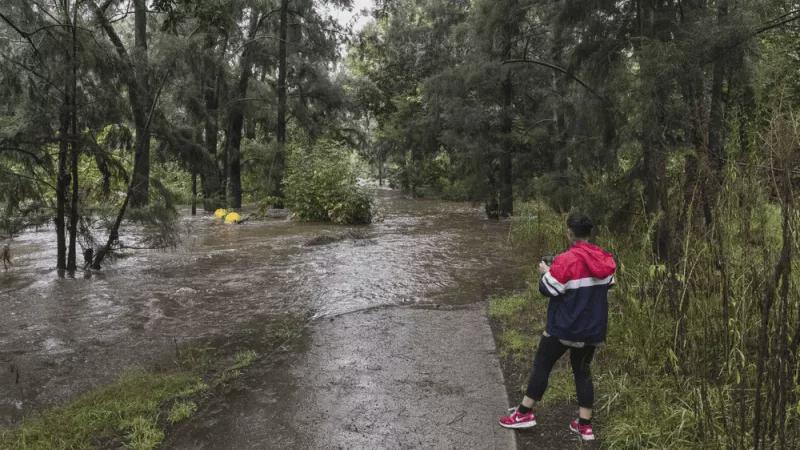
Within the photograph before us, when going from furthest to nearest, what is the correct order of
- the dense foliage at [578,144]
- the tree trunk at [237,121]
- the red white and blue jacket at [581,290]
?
1. the tree trunk at [237,121]
2. the red white and blue jacket at [581,290]
3. the dense foliage at [578,144]

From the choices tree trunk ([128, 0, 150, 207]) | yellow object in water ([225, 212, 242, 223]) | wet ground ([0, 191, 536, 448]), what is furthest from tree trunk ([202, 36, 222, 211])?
wet ground ([0, 191, 536, 448])

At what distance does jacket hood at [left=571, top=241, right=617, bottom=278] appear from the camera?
12.1ft

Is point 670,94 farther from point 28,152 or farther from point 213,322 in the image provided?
point 28,152

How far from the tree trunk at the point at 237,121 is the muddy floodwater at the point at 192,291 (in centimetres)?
740

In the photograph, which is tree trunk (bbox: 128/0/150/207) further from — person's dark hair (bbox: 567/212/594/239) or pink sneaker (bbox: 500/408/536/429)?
person's dark hair (bbox: 567/212/594/239)

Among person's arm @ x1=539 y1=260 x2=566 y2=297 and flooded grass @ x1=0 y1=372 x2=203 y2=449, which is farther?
flooded grass @ x1=0 y1=372 x2=203 y2=449

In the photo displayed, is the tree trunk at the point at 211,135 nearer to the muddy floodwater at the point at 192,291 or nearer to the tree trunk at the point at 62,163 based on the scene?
the muddy floodwater at the point at 192,291

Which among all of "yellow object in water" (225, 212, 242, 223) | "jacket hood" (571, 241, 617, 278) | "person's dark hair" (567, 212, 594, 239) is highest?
"person's dark hair" (567, 212, 594, 239)

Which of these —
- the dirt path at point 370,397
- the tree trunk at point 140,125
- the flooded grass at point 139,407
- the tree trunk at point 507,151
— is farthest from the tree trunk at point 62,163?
the tree trunk at point 507,151

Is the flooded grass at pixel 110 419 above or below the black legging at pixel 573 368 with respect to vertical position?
below

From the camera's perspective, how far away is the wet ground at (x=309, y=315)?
4.57m

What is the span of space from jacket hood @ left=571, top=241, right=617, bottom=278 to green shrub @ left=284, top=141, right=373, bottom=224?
12.7m

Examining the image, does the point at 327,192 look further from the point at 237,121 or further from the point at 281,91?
the point at 237,121

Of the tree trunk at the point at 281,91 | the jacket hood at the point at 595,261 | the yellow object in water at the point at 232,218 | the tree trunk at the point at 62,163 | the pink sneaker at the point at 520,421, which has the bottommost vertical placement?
the pink sneaker at the point at 520,421
